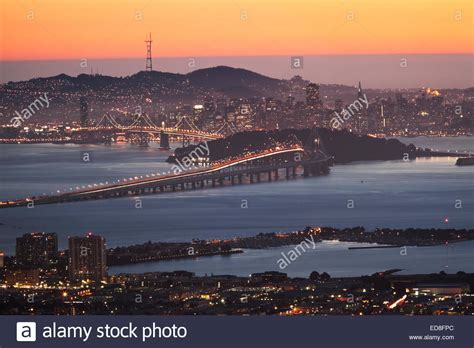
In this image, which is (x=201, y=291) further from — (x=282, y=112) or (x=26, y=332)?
(x=282, y=112)

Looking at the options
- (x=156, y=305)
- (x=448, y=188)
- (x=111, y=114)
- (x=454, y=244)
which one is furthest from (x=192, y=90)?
(x=156, y=305)

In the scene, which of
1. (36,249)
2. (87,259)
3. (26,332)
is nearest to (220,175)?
(36,249)

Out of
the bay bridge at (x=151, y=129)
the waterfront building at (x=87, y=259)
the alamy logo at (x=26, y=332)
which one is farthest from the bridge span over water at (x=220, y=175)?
the alamy logo at (x=26, y=332)

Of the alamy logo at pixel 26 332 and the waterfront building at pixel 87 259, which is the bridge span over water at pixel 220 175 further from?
the alamy logo at pixel 26 332

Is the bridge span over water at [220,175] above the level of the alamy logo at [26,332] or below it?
below

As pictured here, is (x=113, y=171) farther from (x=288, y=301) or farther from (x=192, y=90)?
(x=288, y=301)
